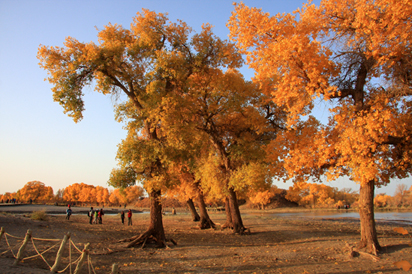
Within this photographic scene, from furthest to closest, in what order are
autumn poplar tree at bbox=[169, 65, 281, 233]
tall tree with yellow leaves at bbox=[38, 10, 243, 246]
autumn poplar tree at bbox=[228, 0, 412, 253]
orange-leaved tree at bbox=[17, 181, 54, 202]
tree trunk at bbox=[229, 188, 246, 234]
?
orange-leaved tree at bbox=[17, 181, 54, 202]
tree trunk at bbox=[229, 188, 246, 234]
autumn poplar tree at bbox=[169, 65, 281, 233]
tall tree with yellow leaves at bbox=[38, 10, 243, 246]
autumn poplar tree at bbox=[228, 0, 412, 253]

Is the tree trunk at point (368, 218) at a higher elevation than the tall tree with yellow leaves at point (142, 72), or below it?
below

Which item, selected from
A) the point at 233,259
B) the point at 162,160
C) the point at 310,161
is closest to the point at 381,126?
the point at 310,161

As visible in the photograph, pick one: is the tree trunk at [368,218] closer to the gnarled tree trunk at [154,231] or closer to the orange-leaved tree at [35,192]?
the gnarled tree trunk at [154,231]

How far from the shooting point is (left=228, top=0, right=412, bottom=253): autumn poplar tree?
27.1 feet

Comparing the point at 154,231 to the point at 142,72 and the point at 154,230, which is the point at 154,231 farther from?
the point at 142,72

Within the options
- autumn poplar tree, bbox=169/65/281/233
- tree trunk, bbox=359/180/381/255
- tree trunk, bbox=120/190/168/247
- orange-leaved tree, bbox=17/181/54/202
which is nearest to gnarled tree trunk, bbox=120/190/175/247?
tree trunk, bbox=120/190/168/247

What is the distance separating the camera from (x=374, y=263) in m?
8.41

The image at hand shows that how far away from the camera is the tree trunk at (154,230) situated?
1240 centimetres

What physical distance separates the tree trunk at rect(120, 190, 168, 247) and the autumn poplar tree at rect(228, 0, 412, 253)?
7100 millimetres

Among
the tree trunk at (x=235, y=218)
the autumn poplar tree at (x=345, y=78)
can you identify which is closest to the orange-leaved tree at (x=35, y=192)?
the tree trunk at (x=235, y=218)

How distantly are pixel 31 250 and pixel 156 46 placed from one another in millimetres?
10496

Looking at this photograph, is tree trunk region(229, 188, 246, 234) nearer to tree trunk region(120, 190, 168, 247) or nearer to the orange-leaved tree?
tree trunk region(120, 190, 168, 247)

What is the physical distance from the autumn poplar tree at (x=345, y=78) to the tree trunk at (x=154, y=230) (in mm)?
7100

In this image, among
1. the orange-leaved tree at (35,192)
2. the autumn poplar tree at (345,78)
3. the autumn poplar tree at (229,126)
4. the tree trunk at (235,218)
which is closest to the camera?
the autumn poplar tree at (345,78)
